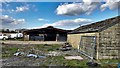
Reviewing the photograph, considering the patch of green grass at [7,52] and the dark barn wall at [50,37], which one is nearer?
the patch of green grass at [7,52]

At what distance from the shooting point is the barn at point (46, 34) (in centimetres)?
4809

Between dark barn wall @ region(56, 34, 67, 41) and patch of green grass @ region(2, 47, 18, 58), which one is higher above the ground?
dark barn wall @ region(56, 34, 67, 41)

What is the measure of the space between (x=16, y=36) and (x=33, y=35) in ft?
25.9

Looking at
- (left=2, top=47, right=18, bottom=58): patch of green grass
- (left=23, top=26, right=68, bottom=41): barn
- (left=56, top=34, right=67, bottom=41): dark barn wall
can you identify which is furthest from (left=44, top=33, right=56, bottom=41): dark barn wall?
(left=2, top=47, right=18, bottom=58): patch of green grass

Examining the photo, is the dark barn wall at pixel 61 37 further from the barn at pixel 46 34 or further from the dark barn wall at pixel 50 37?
the dark barn wall at pixel 50 37

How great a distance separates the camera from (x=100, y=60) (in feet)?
48.9

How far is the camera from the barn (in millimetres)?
48094

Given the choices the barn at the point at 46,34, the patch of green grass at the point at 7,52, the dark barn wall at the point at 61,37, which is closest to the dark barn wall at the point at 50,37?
the barn at the point at 46,34

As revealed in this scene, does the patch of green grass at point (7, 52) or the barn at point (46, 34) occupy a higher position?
the barn at point (46, 34)

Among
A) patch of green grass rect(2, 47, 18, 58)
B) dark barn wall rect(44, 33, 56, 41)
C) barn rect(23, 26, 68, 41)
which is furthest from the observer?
dark barn wall rect(44, 33, 56, 41)

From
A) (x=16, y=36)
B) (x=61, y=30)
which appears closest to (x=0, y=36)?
(x=16, y=36)

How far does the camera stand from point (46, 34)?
160 ft

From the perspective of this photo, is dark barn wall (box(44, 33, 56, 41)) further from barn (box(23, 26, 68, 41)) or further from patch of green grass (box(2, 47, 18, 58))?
patch of green grass (box(2, 47, 18, 58))

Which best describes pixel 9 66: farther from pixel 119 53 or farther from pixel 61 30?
pixel 61 30
